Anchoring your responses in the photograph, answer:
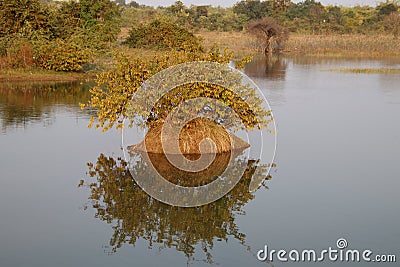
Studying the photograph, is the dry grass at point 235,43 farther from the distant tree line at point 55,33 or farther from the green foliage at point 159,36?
the distant tree line at point 55,33

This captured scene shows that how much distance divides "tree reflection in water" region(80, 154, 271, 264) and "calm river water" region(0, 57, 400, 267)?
0.01 meters

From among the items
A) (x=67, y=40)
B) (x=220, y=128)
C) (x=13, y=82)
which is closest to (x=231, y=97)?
(x=220, y=128)

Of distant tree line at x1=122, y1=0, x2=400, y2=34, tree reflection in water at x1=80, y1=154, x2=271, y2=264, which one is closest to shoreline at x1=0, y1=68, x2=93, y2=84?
tree reflection in water at x1=80, y1=154, x2=271, y2=264

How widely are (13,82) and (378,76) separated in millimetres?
14081

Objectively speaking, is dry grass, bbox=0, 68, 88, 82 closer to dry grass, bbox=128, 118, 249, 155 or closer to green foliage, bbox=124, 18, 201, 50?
green foliage, bbox=124, 18, 201, 50

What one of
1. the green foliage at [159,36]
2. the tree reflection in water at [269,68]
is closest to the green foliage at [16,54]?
the green foliage at [159,36]

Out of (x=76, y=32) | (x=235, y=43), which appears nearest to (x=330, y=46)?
(x=235, y=43)

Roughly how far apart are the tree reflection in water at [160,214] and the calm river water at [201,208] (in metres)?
0.01

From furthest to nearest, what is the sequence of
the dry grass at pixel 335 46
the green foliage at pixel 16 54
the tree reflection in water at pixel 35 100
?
the dry grass at pixel 335 46, the green foliage at pixel 16 54, the tree reflection in water at pixel 35 100

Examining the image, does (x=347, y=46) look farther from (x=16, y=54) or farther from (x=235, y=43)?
(x=16, y=54)

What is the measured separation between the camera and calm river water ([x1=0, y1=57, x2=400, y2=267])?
311 inches

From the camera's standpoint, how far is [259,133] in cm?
1439

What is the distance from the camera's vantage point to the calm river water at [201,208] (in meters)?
7.91

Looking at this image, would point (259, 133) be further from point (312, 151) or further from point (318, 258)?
point (318, 258)
